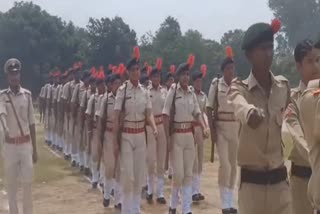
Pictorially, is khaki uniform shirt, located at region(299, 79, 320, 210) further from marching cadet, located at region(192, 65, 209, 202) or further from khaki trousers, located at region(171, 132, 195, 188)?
marching cadet, located at region(192, 65, 209, 202)

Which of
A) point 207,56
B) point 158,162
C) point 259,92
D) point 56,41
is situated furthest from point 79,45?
point 259,92

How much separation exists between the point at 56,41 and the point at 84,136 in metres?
36.4

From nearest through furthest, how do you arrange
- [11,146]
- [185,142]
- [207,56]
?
1. [11,146]
2. [185,142]
3. [207,56]

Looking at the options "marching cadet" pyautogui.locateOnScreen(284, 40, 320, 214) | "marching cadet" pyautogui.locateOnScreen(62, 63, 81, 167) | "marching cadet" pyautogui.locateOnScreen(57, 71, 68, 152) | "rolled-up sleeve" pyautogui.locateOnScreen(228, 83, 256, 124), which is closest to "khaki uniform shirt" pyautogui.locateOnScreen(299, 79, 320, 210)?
"rolled-up sleeve" pyautogui.locateOnScreen(228, 83, 256, 124)

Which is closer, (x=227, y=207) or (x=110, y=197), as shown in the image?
(x=227, y=207)

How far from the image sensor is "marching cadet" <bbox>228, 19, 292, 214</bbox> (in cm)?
495

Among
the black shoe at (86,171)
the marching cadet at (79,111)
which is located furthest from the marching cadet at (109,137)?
the marching cadet at (79,111)

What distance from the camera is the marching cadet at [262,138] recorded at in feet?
16.3

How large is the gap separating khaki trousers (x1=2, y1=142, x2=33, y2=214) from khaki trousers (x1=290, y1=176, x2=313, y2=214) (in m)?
4.44

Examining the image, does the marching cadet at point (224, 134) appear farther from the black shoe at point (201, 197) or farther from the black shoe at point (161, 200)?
the black shoe at point (161, 200)

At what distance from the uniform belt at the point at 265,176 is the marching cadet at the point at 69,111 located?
11488mm

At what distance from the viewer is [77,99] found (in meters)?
15.6

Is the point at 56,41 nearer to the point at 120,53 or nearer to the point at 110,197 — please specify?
the point at 120,53

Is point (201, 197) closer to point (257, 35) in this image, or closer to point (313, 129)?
point (257, 35)
